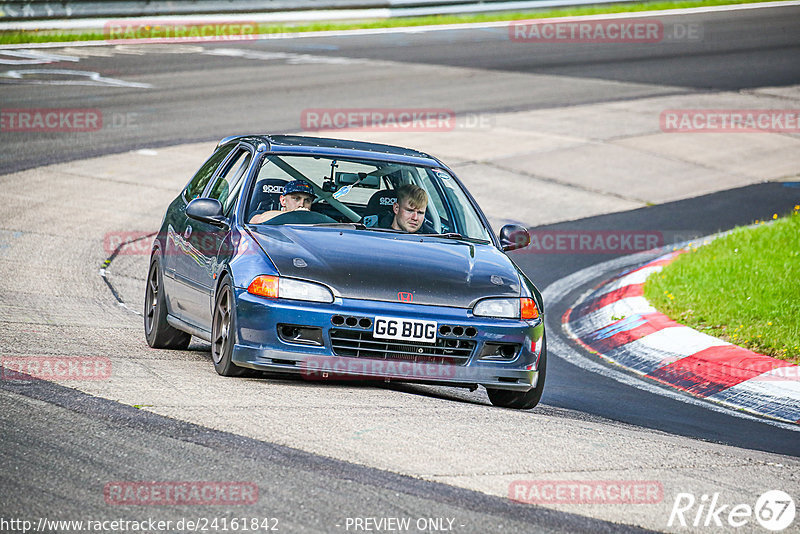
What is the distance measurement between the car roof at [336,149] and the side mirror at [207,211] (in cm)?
62

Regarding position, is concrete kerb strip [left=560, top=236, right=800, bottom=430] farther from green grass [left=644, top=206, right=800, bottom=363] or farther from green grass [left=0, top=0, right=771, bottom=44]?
green grass [left=0, top=0, right=771, bottom=44]

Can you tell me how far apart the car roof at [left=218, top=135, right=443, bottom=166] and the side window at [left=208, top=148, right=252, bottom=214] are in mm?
132

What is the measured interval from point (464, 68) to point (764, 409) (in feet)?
60.0

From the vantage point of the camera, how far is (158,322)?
8477 millimetres

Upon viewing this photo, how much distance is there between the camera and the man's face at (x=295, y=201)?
7.77 m

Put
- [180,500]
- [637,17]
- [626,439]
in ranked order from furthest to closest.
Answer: [637,17] < [626,439] < [180,500]

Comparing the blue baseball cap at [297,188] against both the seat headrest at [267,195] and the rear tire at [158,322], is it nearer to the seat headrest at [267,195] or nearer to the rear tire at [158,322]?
the seat headrest at [267,195]

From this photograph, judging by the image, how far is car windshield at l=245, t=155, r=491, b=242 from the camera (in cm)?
795

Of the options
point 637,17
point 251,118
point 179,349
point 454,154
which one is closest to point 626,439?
point 179,349

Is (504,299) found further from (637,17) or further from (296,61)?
(637,17)

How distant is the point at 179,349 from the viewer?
8656 mm

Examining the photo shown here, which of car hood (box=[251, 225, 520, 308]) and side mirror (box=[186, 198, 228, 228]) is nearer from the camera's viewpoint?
car hood (box=[251, 225, 520, 308])

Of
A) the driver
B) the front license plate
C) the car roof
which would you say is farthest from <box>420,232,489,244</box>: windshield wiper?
the front license plate

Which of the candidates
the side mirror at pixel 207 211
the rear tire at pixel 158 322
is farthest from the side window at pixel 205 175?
the side mirror at pixel 207 211
